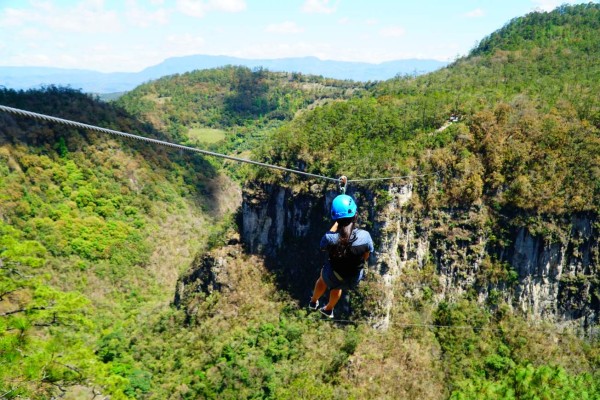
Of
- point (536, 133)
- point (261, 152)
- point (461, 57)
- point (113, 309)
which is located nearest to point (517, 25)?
point (461, 57)

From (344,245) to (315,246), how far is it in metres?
32.1

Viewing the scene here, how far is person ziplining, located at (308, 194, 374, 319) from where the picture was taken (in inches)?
282

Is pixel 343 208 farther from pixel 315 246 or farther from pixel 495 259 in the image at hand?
pixel 495 259

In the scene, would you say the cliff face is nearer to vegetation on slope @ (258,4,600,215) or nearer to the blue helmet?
vegetation on slope @ (258,4,600,215)

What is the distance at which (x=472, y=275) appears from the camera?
35781 millimetres

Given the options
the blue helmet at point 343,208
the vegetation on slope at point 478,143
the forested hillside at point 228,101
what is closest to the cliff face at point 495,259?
the vegetation on slope at point 478,143

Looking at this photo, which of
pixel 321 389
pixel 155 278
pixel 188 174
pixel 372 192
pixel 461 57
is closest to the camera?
pixel 321 389

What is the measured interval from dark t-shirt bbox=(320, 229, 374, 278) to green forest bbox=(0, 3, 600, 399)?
8.39 m

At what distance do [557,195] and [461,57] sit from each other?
2116 inches

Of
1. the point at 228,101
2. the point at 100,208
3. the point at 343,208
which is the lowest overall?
the point at 100,208

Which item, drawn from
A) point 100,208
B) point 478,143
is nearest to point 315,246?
point 478,143

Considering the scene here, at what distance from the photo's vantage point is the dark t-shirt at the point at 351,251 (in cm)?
733

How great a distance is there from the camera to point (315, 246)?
3922 centimetres

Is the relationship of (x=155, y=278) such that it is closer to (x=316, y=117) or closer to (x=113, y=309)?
(x=113, y=309)
